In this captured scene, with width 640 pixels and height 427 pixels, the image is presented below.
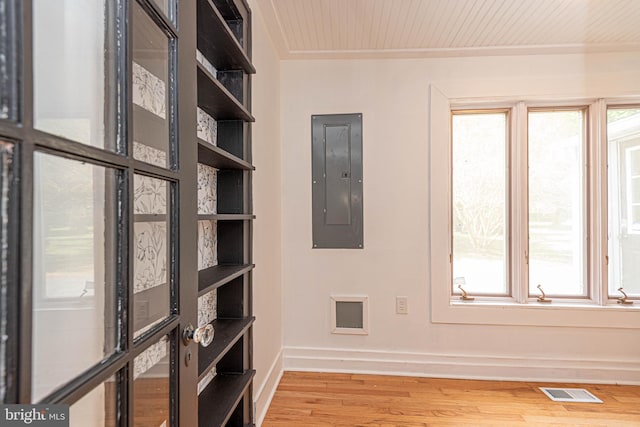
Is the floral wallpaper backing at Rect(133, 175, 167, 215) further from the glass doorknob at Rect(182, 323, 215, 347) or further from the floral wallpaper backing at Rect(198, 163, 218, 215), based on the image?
the floral wallpaper backing at Rect(198, 163, 218, 215)

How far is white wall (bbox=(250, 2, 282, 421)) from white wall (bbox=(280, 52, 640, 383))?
0.54 feet

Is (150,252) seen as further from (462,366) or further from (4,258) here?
(462,366)

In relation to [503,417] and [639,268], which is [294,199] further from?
[639,268]

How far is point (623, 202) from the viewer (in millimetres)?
2447

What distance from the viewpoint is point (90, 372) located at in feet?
1.86

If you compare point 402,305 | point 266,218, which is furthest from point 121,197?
point 402,305

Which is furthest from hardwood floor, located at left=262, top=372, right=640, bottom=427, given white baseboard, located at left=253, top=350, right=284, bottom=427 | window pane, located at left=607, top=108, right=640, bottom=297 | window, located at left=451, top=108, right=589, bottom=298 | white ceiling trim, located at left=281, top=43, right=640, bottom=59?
white ceiling trim, located at left=281, top=43, right=640, bottom=59

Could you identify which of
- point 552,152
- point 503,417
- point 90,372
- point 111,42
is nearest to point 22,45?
point 111,42

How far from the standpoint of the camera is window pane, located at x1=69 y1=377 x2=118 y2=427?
555 mm

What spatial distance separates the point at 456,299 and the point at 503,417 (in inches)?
31.3

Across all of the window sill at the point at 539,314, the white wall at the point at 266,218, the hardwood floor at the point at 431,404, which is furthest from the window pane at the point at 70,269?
the window sill at the point at 539,314

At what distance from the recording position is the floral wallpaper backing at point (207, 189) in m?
1.43

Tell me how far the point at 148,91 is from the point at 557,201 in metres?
2.76

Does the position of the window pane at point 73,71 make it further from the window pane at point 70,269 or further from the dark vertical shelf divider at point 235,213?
the dark vertical shelf divider at point 235,213
